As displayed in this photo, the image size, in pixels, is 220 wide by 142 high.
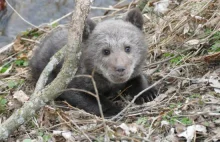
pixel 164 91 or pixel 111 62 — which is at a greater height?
pixel 111 62

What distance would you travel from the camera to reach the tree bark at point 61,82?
215 inches

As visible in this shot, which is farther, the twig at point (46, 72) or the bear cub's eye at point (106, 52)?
the bear cub's eye at point (106, 52)

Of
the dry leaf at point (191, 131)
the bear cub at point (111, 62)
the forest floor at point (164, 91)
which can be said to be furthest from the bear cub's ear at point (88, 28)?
the dry leaf at point (191, 131)

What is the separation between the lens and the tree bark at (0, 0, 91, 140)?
5.47 m

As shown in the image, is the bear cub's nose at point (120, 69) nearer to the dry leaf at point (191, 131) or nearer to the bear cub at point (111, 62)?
the bear cub at point (111, 62)

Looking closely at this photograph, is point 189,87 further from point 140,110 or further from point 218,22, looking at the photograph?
point 218,22

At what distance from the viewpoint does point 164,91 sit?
6773mm

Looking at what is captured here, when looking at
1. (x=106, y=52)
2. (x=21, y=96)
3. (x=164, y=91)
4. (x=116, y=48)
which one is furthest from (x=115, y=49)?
(x=21, y=96)

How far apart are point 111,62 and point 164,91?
95 cm

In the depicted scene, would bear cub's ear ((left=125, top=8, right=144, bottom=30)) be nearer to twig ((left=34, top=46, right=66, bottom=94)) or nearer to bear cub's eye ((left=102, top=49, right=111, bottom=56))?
bear cub's eye ((left=102, top=49, right=111, bottom=56))

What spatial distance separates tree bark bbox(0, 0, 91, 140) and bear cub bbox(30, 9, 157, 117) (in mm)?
679

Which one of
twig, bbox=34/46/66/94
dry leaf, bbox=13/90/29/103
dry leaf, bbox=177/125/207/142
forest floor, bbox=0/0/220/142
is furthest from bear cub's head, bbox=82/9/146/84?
dry leaf, bbox=177/125/207/142

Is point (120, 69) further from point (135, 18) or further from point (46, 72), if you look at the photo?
point (135, 18)

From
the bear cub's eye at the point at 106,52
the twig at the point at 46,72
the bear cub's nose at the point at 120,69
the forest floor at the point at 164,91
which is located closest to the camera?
the forest floor at the point at 164,91
